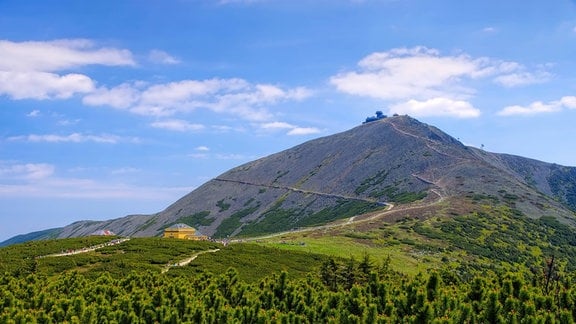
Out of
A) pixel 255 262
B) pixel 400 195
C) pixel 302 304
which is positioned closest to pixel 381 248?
pixel 255 262

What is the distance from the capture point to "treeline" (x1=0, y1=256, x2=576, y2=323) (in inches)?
1265

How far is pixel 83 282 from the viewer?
164ft

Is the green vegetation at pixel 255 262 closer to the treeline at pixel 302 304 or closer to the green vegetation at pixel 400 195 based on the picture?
the treeline at pixel 302 304

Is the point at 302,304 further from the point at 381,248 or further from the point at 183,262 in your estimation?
the point at 381,248

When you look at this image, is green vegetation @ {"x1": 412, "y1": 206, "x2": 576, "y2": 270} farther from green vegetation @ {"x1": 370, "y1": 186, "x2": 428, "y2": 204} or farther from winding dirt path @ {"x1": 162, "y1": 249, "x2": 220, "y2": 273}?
winding dirt path @ {"x1": 162, "y1": 249, "x2": 220, "y2": 273}

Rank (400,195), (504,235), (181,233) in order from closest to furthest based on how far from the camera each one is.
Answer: (181,233), (504,235), (400,195)

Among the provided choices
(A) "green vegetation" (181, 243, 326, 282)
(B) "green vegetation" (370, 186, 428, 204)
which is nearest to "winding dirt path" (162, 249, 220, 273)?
(A) "green vegetation" (181, 243, 326, 282)

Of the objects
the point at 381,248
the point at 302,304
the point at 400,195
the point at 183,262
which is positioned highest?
the point at 400,195

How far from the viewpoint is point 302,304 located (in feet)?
127

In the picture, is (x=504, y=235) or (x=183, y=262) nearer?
(x=183, y=262)

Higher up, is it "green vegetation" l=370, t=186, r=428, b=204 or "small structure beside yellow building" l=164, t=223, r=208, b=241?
"green vegetation" l=370, t=186, r=428, b=204

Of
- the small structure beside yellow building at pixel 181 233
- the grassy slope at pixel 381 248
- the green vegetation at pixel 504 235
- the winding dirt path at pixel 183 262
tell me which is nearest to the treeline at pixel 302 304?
the grassy slope at pixel 381 248

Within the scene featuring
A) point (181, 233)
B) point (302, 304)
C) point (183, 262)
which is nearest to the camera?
point (302, 304)

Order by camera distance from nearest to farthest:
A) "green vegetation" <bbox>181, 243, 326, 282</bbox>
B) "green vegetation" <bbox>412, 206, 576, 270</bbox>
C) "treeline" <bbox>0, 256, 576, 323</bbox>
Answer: "treeline" <bbox>0, 256, 576, 323</bbox> < "green vegetation" <bbox>181, 243, 326, 282</bbox> < "green vegetation" <bbox>412, 206, 576, 270</bbox>
